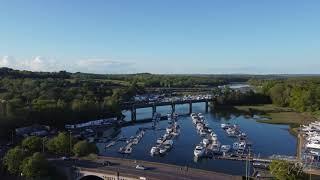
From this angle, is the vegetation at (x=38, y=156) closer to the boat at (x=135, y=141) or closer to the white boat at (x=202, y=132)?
the boat at (x=135, y=141)

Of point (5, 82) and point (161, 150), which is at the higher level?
point (5, 82)

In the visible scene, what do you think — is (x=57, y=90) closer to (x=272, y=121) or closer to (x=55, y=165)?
(x=272, y=121)

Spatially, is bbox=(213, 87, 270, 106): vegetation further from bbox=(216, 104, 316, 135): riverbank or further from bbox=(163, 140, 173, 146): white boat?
bbox=(163, 140, 173, 146): white boat

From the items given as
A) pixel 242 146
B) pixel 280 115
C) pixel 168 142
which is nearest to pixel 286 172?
pixel 242 146

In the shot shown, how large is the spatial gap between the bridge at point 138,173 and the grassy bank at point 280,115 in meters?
49.8

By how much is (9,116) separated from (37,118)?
7.45 meters

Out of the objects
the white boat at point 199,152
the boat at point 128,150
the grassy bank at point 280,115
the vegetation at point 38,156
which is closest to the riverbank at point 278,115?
the grassy bank at point 280,115

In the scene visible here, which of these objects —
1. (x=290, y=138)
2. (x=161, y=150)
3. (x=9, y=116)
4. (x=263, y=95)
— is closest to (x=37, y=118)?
(x=9, y=116)

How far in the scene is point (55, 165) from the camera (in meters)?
46.8

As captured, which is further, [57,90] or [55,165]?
[57,90]

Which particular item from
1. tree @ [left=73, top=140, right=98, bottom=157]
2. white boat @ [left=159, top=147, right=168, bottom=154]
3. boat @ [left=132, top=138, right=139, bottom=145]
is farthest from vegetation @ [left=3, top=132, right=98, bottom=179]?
boat @ [left=132, top=138, right=139, bottom=145]

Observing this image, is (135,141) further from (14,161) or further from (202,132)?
(14,161)

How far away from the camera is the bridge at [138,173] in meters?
41.3

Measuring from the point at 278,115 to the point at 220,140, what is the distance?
43.0 metres
